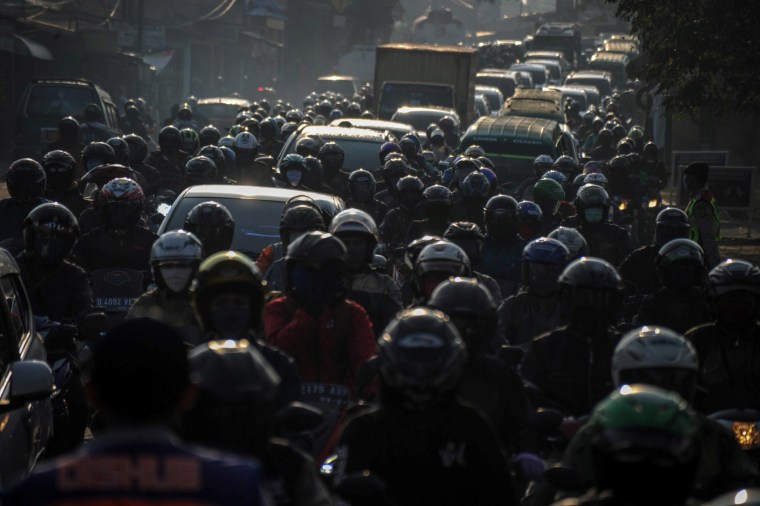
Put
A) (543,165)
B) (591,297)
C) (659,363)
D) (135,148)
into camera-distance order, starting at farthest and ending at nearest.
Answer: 1. (543,165)
2. (135,148)
3. (591,297)
4. (659,363)

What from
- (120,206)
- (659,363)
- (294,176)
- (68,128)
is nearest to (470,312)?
Answer: (659,363)

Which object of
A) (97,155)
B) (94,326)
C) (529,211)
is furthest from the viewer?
(97,155)

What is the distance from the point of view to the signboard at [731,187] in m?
26.7

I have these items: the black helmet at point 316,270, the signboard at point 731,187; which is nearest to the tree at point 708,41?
the signboard at point 731,187

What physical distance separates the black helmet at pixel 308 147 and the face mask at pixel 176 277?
1167 cm

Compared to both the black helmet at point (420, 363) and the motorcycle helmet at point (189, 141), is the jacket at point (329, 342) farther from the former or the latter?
the motorcycle helmet at point (189, 141)

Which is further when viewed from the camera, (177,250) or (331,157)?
(331,157)

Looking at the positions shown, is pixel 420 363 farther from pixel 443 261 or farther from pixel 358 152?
pixel 358 152

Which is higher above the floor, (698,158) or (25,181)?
(25,181)

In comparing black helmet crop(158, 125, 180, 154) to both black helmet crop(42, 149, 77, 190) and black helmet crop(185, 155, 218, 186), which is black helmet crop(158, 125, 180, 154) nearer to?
black helmet crop(185, 155, 218, 186)

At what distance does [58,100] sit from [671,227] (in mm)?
21063

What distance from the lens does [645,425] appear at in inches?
168

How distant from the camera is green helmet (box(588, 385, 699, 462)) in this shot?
165 inches

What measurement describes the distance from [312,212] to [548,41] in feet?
240
